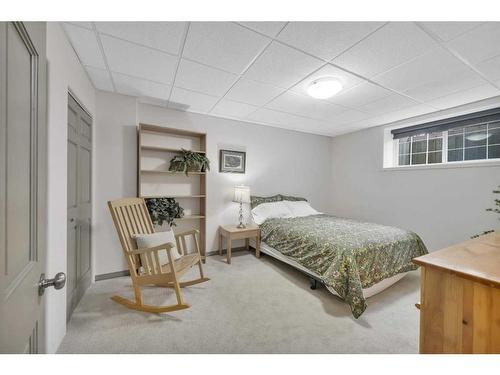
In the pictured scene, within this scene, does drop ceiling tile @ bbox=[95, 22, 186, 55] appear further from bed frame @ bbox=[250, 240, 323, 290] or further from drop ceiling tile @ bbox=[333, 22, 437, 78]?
bed frame @ bbox=[250, 240, 323, 290]

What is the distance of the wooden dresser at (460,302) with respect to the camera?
0.79 m

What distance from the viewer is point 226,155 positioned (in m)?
3.46

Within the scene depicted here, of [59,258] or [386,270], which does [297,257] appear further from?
[59,258]

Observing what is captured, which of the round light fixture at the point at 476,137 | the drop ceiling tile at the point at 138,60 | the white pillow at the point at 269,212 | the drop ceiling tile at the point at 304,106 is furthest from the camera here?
the white pillow at the point at 269,212

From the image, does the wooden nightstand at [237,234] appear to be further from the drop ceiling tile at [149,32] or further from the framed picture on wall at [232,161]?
the drop ceiling tile at [149,32]

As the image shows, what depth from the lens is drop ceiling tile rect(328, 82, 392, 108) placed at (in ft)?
7.55

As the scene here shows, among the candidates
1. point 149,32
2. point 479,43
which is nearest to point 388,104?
point 479,43

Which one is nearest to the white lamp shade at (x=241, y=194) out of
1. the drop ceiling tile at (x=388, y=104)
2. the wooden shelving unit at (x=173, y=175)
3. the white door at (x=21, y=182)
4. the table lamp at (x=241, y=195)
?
the table lamp at (x=241, y=195)

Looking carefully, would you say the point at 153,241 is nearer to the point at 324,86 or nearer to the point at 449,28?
the point at 324,86

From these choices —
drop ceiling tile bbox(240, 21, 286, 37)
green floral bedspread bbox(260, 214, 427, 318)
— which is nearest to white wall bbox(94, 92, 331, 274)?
green floral bedspread bbox(260, 214, 427, 318)

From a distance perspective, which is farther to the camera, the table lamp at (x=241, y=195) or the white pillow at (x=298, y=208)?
the white pillow at (x=298, y=208)

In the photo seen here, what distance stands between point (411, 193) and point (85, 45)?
4.40 metres

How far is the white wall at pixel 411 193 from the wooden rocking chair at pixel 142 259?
330 centimetres
